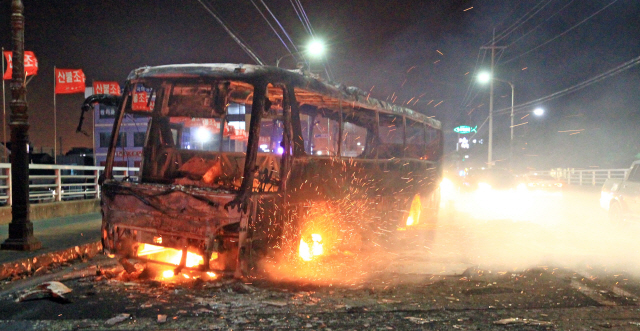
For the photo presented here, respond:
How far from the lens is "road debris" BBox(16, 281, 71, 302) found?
19.6ft

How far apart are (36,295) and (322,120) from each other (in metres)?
5.22

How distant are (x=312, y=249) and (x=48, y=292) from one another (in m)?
4.08

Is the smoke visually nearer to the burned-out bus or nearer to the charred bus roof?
the burned-out bus

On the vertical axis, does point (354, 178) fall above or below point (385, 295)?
above

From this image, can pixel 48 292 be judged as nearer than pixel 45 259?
Yes

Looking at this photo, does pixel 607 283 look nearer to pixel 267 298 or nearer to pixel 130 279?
pixel 267 298

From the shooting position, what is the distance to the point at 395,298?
20.2ft

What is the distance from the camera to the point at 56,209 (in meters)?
14.4

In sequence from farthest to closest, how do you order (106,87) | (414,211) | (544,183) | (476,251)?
(106,87), (544,183), (414,211), (476,251)

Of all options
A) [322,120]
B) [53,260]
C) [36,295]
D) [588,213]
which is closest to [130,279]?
[36,295]

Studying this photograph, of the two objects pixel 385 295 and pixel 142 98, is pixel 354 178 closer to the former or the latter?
pixel 385 295

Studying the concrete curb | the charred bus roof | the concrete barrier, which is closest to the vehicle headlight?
the concrete barrier

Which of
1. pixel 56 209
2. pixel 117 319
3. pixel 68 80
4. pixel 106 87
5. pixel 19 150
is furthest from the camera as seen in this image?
pixel 106 87

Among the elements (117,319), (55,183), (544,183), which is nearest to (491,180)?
(544,183)
